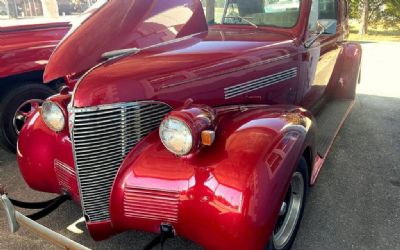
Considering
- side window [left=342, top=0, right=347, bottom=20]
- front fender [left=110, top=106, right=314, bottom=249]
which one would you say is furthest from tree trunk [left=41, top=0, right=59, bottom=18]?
front fender [left=110, top=106, right=314, bottom=249]

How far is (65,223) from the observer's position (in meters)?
2.76

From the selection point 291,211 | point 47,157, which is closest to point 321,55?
point 291,211

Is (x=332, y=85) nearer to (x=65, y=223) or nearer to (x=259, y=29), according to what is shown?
(x=259, y=29)

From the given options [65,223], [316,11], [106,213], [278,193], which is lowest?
[65,223]

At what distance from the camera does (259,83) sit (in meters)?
2.79

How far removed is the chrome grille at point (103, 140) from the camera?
194cm

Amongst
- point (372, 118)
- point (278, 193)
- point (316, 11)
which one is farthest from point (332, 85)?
point (278, 193)

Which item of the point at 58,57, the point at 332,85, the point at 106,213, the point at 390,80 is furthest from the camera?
the point at 390,80

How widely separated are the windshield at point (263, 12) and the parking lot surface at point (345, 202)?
1509 millimetres

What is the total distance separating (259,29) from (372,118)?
2745mm

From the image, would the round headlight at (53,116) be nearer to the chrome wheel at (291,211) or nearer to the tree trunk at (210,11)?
the chrome wheel at (291,211)

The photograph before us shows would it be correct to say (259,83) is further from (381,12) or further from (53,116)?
(381,12)

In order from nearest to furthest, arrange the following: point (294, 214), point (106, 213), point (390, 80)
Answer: point (106, 213) < point (294, 214) < point (390, 80)

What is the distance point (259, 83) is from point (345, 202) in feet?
4.09
